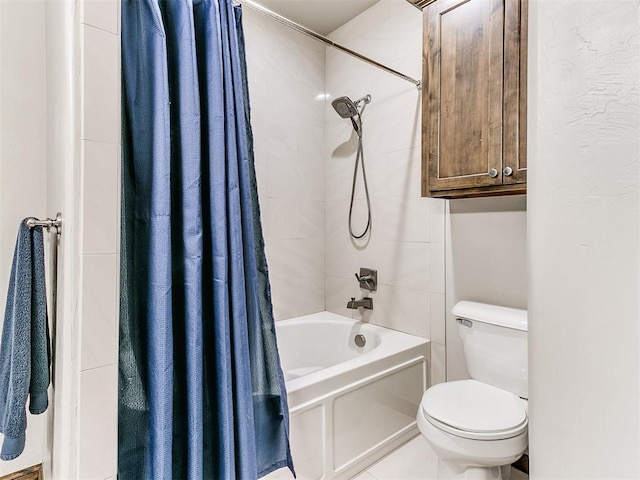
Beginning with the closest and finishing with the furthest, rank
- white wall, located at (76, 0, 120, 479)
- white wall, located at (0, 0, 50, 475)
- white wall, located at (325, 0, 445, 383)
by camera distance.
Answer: white wall, located at (76, 0, 120, 479) < white wall, located at (0, 0, 50, 475) < white wall, located at (325, 0, 445, 383)

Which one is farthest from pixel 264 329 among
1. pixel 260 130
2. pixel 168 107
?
pixel 260 130

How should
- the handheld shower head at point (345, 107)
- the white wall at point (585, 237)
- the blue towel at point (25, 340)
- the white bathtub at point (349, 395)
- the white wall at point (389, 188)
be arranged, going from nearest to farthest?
the white wall at point (585, 237), the blue towel at point (25, 340), the white bathtub at point (349, 395), the white wall at point (389, 188), the handheld shower head at point (345, 107)

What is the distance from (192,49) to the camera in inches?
40.6

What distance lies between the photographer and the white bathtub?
157 centimetres

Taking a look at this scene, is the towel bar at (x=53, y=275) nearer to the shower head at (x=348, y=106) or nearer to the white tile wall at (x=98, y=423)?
the white tile wall at (x=98, y=423)

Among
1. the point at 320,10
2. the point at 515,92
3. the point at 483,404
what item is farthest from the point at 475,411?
the point at 320,10

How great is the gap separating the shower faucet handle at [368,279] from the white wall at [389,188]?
4 cm

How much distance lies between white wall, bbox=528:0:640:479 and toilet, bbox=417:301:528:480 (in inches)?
49.0

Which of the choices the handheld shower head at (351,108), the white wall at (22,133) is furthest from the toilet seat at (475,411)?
the handheld shower head at (351,108)

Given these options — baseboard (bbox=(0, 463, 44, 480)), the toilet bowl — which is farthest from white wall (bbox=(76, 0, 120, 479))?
the toilet bowl

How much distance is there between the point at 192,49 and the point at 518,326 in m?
1.68

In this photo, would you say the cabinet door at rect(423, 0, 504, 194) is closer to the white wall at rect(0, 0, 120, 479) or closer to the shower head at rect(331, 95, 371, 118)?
the shower head at rect(331, 95, 371, 118)

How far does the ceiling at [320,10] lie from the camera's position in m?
2.39

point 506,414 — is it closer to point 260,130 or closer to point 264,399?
point 264,399
